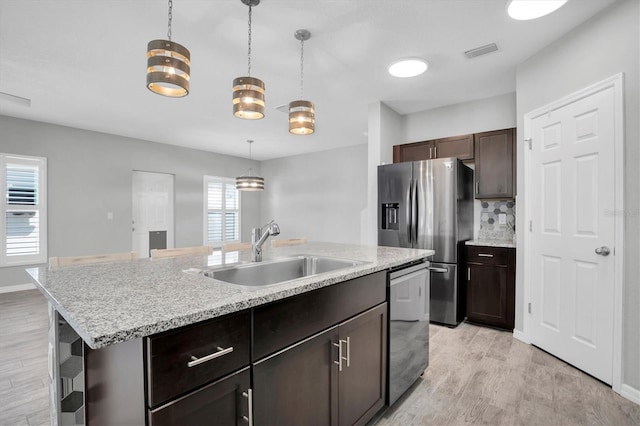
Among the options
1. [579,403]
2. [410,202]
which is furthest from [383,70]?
[579,403]

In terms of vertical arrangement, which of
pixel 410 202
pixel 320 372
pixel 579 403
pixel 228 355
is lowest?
pixel 579 403

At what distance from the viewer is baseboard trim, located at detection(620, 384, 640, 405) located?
1920 millimetres

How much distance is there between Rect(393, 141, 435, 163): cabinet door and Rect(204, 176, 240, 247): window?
4563 mm

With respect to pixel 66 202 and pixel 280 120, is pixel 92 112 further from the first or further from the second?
pixel 280 120

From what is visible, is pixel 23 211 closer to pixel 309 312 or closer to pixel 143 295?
pixel 143 295

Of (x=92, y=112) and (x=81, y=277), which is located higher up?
(x=92, y=112)

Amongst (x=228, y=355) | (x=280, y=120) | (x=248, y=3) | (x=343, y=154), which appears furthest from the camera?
(x=343, y=154)

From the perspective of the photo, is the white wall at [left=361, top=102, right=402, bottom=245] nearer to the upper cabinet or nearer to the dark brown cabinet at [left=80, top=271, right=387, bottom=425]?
the upper cabinet

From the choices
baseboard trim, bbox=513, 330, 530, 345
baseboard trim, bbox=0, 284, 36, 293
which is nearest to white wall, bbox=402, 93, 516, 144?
baseboard trim, bbox=513, 330, 530, 345

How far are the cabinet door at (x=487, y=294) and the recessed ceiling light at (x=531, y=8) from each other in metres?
2.24

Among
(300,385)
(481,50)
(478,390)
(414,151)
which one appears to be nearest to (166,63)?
(300,385)

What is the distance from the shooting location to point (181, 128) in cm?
514

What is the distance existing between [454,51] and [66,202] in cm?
587

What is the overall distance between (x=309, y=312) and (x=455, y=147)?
10.7 ft
